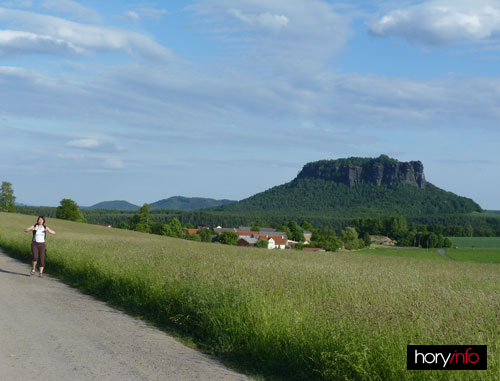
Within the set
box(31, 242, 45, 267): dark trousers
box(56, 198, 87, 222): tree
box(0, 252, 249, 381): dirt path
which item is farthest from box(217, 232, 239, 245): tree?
box(0, 252, 249, 381): dirt path

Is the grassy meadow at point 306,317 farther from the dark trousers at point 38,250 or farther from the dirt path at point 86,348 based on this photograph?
the dark trousers at point 38,250

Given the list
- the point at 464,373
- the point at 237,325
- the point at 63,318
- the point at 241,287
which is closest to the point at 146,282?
the point at 63,318

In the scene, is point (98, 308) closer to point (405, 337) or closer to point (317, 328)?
point (317, 328)

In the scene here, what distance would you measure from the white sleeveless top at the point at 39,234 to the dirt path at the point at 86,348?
6114mm

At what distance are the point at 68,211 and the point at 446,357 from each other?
335 ft

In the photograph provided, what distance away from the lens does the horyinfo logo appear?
17.7ft

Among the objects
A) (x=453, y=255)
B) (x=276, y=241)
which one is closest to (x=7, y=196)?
(x=276, y=241)

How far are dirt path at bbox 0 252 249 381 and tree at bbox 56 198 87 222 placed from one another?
92794 mm

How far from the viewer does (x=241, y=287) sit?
9656 mm

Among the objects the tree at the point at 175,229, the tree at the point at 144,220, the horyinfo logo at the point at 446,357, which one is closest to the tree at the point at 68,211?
the tree at the point at 144,220

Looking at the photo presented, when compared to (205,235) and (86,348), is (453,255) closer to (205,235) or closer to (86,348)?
(205,235)

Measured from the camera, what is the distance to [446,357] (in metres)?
5.55

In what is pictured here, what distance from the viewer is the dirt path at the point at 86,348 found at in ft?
21.3

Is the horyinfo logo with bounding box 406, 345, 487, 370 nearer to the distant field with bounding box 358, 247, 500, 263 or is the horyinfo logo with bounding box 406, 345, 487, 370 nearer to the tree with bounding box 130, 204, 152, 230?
the distant field with bounding box 358, 247, 500, 263
